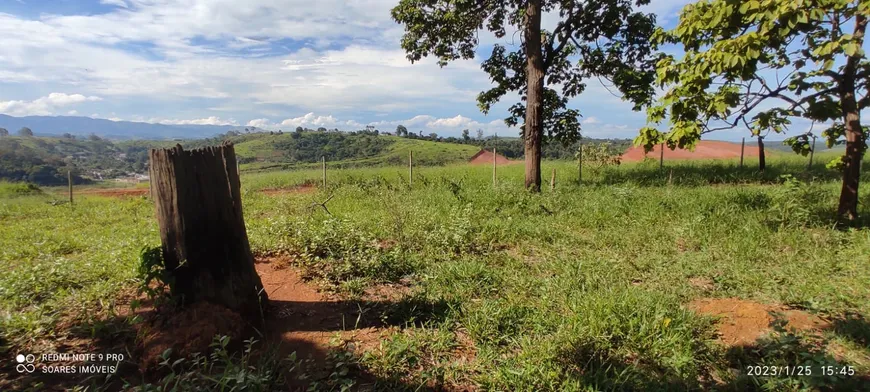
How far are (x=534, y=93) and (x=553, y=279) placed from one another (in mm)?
6635

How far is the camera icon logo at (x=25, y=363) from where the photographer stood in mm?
2535

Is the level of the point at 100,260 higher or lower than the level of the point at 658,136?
lower

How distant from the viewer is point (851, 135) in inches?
216

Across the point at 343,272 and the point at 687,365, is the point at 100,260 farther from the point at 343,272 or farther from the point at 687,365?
the point at 687,365

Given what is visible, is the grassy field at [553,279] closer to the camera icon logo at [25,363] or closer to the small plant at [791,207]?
the small plant at [791,207]

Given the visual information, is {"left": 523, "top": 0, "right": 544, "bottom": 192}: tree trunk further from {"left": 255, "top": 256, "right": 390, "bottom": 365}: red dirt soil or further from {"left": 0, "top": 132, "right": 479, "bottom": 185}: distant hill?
{"left": 0, "top": 132, "right": 479, "bottom": 185}: distant hill

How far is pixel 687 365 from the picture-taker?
8.57 feet

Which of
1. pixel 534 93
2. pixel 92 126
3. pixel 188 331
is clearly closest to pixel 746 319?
pixel 188 331

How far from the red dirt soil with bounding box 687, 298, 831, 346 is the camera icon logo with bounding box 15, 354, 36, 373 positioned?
4.50 m

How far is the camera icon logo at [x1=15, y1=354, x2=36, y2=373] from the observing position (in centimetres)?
254

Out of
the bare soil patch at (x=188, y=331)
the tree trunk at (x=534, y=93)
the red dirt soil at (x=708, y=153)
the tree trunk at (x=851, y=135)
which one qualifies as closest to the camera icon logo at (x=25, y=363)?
the bare soil patch at (x=188, y=331)

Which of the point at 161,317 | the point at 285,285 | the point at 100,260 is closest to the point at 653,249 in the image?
the point at 285,285

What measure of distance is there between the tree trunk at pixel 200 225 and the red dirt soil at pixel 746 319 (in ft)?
11.3

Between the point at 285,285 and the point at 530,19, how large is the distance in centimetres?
807
